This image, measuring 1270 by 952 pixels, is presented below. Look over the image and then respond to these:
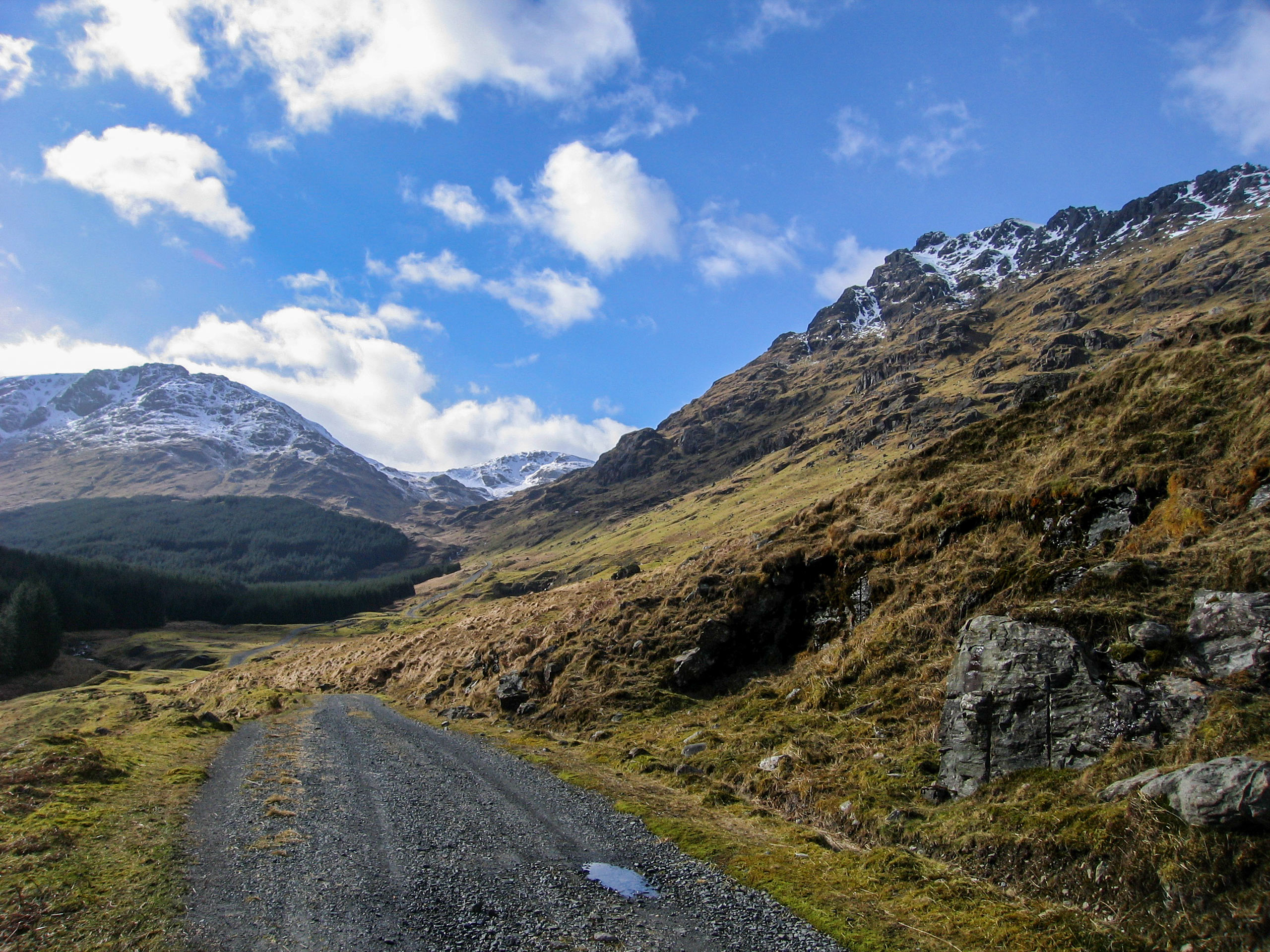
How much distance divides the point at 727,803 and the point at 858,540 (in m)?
12.5

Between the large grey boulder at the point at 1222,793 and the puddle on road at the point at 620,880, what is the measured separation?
8649 mm

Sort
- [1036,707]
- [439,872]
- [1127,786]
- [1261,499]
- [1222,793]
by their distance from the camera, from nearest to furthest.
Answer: [1222,793], [1127,786], [439,872], [1036,707], [1261,499]

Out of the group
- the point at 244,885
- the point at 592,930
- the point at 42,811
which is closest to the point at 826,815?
the point at 592,930

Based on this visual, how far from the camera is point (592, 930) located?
9.57 m

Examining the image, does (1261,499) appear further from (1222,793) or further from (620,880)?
(620,880)

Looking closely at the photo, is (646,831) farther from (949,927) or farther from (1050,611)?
(1050,611)

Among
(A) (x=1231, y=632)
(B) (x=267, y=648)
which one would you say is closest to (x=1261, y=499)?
(A) (x=1231, y=632)

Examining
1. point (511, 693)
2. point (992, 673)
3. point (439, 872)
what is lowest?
point (511, 693)

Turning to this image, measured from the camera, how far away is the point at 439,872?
11.8m

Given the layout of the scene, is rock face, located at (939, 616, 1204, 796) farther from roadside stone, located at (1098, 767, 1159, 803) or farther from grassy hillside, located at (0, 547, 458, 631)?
grassy hillside, located at (0, 547, 458, 631)

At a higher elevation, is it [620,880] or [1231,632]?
[1231,632]

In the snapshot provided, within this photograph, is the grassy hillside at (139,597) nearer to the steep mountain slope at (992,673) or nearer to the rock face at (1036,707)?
the steep mountain slope at (992,673)

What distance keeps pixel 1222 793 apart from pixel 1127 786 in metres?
1.82

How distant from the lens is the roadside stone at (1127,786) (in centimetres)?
988
